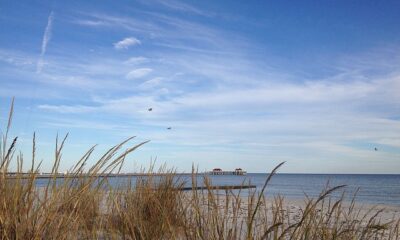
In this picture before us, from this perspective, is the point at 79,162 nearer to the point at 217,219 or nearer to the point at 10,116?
the point at 10,116

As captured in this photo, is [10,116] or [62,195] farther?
[62,195]

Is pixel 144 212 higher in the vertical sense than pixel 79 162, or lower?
lower

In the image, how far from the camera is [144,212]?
4488 mm

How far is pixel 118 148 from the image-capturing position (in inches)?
85.0

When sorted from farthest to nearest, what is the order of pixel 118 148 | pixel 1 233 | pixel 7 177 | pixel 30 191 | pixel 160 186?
pixel 160 186 → pixel 7 177 → pixel 30 191 → pixel 1 233 → pixel 118 148

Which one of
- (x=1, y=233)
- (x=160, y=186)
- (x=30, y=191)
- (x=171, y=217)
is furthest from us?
(x=160, y=186)

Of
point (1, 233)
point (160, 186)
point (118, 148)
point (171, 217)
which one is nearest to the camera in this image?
point (118, 148)

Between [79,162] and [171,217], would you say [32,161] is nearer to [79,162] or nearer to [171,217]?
[79,162]

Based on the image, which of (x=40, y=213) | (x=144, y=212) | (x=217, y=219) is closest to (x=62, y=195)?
(x=40, y=213)

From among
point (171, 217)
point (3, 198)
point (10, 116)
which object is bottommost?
point (171, 217)

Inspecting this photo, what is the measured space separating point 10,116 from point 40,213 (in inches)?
25.4

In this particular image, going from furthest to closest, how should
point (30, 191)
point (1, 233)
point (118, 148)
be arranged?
point (30, 191) < point (1, 233) < point (118, 148)

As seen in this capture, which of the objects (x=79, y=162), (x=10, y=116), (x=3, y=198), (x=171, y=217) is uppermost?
(x=10, y=116)

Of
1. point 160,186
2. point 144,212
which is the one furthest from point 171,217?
point 160,186
